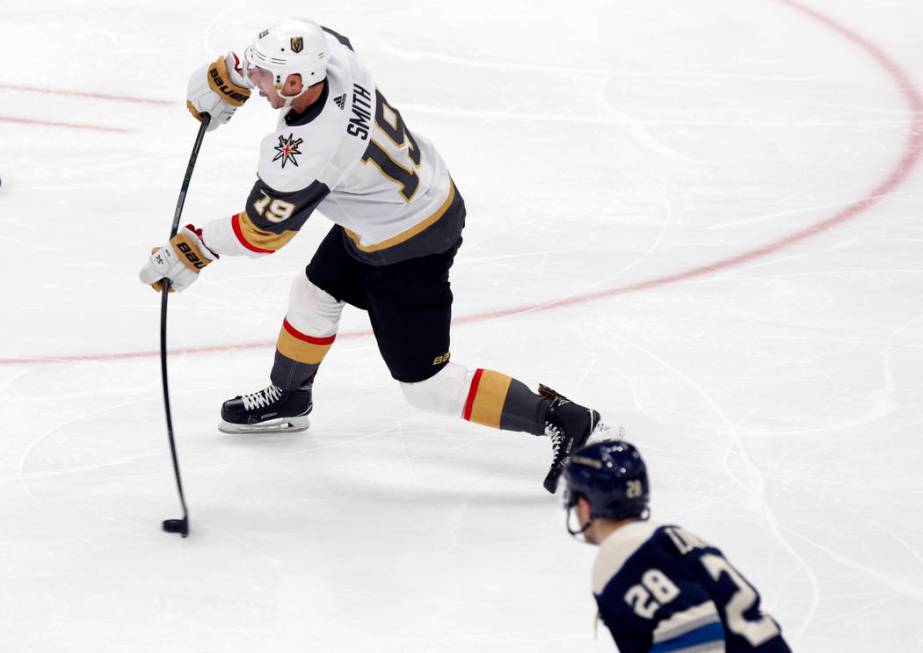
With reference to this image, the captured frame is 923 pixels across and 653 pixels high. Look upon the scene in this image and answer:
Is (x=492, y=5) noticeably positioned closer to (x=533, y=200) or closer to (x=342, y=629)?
(x=533, y=200)

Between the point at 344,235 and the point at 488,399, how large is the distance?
0.53 meters

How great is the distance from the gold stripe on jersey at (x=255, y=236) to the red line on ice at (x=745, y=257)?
1.14 meters

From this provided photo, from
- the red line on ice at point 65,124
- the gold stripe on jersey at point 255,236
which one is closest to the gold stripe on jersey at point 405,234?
the gold stripe on jersey at point 255,236

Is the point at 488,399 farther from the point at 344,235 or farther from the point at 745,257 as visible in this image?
the point at 745,257

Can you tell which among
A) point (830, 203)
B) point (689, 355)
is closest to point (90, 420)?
point (689, 355)

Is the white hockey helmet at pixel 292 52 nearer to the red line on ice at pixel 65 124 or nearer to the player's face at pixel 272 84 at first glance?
the player's face at pixel 272 84

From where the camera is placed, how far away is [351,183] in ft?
10.9

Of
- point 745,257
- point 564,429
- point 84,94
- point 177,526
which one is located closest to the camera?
point 177,526

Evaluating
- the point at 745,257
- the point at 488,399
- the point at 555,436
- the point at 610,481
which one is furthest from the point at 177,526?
the point at 745,257

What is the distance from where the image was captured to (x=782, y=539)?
331 centimetres

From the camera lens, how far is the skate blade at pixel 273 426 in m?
3.83

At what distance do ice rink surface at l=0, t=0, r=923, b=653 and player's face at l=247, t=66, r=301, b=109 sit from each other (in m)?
0.98

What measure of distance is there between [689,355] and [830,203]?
1423mm

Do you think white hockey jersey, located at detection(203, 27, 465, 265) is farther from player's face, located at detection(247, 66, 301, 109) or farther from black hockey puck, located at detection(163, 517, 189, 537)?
black hockey puck, located at detection(163, 517, 189, 537)
